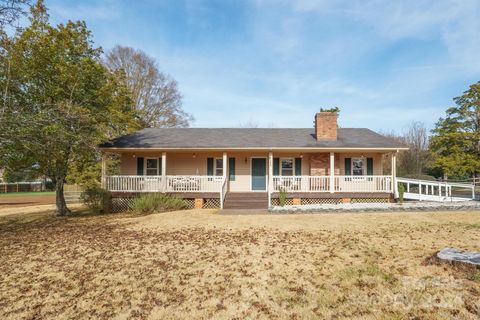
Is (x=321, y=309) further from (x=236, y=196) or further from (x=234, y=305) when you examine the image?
(x=236, y=196)

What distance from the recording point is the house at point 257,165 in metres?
14.1

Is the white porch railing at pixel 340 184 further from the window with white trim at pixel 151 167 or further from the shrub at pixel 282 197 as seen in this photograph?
the window with white trim at pixel 151 167

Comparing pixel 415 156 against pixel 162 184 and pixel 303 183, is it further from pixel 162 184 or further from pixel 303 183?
pixel 162 184

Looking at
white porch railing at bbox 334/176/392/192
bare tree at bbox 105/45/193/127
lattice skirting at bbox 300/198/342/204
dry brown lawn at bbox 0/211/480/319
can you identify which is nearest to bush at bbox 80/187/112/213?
dry brown lawn at bbox 0/211/480/319

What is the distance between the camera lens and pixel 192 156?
634 inches

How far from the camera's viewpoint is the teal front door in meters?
15.9

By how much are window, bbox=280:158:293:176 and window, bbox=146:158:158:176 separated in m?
7.49

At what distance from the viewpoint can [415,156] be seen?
1247 inches

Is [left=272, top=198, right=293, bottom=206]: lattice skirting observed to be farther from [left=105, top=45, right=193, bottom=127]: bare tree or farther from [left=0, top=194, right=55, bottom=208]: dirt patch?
Answer: [left=105, top=45, right=193, bottom=127]: bare tree

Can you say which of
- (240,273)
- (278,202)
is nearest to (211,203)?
(278,202)

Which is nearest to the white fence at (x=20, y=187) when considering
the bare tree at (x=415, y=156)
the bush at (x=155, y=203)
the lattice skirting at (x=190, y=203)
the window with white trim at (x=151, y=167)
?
the window with white trim at (x=151, y=167)

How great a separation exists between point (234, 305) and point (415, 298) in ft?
8.21

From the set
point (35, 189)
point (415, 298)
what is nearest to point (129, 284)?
point (415, 298)

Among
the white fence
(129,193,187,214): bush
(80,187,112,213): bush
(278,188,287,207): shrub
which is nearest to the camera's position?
(129,193,187,214): bush
